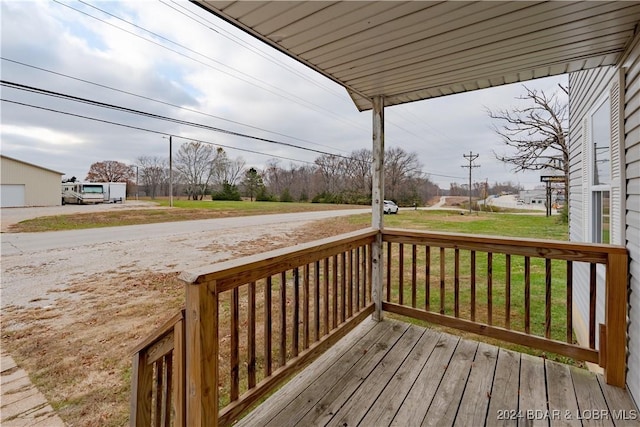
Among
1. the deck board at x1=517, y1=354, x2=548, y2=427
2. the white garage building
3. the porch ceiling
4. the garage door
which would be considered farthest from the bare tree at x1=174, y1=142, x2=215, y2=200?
the deck board at x1=517, y1=354, x2=548, y2=427

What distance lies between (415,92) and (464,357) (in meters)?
2.20

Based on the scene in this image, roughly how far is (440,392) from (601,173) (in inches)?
101

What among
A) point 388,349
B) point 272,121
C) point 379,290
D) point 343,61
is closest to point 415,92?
point 343,61

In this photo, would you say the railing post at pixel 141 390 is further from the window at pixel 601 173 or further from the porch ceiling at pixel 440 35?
the window at pixel 601 173

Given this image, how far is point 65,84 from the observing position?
26.1 ft

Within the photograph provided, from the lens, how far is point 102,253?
699cm

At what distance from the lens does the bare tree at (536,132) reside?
35.5ft

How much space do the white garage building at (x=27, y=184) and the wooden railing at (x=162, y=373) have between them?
21231mm

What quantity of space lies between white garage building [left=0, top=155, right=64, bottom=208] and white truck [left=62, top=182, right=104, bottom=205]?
1.39m

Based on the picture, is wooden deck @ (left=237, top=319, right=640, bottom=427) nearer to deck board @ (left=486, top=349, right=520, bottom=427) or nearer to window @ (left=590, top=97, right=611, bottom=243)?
deck board @ (left=486, top=349, right=520, bottom=427)

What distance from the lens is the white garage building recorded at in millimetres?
15781

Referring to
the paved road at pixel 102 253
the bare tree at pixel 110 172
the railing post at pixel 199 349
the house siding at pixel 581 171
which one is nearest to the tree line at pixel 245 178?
the bare tree at pixel 110 172

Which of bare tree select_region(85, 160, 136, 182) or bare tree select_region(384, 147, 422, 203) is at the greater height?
bare tree select_region(85, 160, 136, 182)

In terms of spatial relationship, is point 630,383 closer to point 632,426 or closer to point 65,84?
point 632,426
